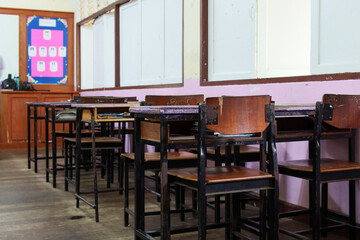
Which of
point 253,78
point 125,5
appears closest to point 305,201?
point 253,78

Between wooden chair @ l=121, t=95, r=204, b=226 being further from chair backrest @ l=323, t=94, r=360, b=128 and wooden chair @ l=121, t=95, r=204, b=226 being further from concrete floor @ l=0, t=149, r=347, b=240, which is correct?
chair backrest @ l=323, t=94, r=360, b=128

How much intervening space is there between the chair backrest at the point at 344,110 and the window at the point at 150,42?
297 centimetres

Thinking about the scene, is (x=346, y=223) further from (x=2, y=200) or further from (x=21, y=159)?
(x=21, y=159)

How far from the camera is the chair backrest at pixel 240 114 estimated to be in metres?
2.23

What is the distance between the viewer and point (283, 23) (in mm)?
3965

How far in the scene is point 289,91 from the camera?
3547 mm

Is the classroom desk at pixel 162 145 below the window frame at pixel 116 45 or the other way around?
below

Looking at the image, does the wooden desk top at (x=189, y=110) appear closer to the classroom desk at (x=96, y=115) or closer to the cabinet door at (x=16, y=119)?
the classroom desk at (x=96, y=115)

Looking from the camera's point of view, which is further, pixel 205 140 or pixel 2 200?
pixel 2 200

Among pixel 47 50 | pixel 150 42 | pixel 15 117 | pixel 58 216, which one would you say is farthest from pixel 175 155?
pixel 47 50

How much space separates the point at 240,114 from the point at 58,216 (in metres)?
1.99

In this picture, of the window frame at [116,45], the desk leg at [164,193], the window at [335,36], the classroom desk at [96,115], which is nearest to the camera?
the desk leg at [164,193]

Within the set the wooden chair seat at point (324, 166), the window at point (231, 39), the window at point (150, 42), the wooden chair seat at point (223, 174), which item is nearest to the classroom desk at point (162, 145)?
the wooden chair seat at point (223, 174)

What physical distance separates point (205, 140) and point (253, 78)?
193 cm
